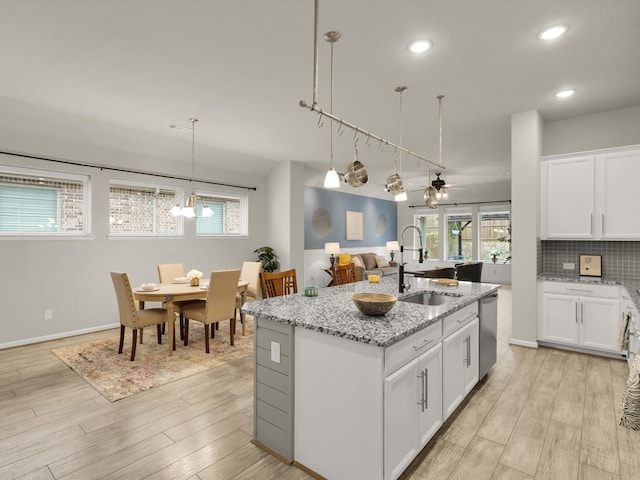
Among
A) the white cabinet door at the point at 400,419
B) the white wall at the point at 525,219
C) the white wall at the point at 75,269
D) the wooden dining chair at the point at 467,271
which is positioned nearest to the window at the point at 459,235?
the wooden dining chair at the point at 467,271

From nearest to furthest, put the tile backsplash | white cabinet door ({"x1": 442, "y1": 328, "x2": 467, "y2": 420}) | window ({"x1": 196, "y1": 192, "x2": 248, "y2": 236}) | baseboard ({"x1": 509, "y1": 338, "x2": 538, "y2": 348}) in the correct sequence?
white cabinet door ({"x1": 442, "y1": 328, "x2": 467, "y2": 420})
the tile backsplash
baseboard ({"x1": 509, "y1": 338, "x2": 538, "y2": 348})
window ({"x1": 196, "y1": 192, "x2": 248, "y2": 236})

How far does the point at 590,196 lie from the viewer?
3982 millimetres

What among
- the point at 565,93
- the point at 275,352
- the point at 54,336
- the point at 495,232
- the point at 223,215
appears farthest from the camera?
the point at 495,232

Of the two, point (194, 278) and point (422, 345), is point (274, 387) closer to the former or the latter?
point (422, 345)

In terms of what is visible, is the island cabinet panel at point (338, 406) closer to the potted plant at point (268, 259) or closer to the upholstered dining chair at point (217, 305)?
the upholstered dining chair at point (217, 305)

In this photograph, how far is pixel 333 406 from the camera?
184cm

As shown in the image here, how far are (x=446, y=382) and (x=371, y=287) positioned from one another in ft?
3.66

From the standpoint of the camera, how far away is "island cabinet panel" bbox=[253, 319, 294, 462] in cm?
205

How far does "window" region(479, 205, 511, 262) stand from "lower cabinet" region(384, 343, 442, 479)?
880 centimetres

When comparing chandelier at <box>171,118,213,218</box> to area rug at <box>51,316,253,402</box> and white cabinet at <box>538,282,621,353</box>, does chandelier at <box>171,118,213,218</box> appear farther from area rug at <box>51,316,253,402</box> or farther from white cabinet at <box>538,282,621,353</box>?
white cabinet at <box>538,282,621,353</box>

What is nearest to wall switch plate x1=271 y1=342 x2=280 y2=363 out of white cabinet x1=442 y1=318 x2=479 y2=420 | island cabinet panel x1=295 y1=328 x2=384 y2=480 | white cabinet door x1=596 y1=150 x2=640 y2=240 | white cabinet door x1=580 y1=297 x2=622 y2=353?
island cabinet panel x1=295 y1=328 x2=384 y2=480

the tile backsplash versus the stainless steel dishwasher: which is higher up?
the tile backsplash

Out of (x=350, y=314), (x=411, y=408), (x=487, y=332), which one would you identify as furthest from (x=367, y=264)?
(x=411, y=408)

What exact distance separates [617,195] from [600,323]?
1.45 metres
